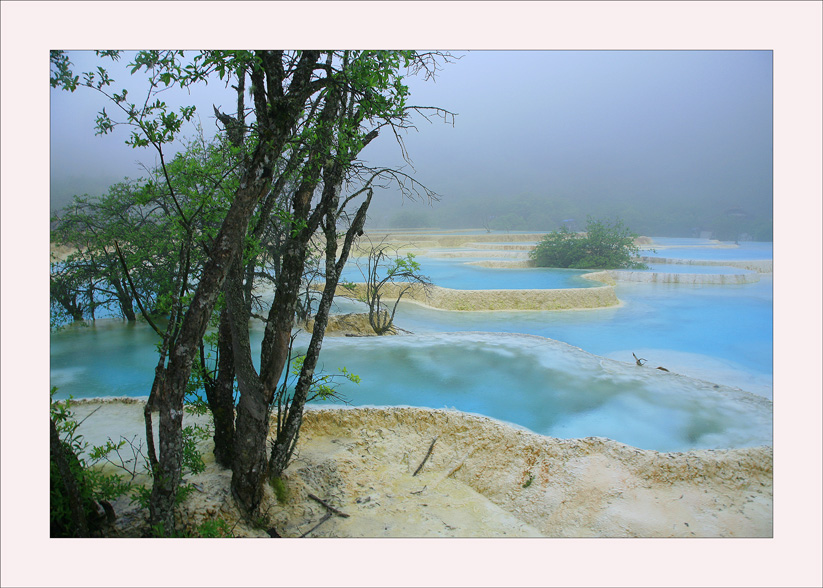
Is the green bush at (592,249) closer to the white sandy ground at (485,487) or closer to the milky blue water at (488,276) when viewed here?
the milky blue water at (488,276)

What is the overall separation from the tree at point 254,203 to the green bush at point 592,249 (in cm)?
506

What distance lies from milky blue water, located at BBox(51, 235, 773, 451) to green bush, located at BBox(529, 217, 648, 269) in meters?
1.31

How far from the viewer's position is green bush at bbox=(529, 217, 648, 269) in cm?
691

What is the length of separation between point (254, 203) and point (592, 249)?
23.6ft

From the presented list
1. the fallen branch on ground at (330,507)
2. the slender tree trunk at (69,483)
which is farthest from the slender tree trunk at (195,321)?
the fallen branch on ground at (330,507)

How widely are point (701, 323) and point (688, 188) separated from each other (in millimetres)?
1488

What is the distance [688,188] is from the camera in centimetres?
458

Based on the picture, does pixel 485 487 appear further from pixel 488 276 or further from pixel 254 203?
pixel 488 276

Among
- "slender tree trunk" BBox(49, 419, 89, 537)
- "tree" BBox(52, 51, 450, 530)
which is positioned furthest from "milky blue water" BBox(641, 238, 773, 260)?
"slender tree trunk" BBox(49, 419, 89, 537)

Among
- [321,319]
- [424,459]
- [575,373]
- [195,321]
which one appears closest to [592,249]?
[575,373]

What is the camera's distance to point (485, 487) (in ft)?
9.82

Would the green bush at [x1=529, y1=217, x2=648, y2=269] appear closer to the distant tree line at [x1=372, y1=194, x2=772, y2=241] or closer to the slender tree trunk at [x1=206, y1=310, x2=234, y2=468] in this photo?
the distant tree line at [x1=372, y1=194, x2=772, y2=241]

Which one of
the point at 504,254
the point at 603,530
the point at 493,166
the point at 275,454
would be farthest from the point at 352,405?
the point at 504,254

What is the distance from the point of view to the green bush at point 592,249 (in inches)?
272
